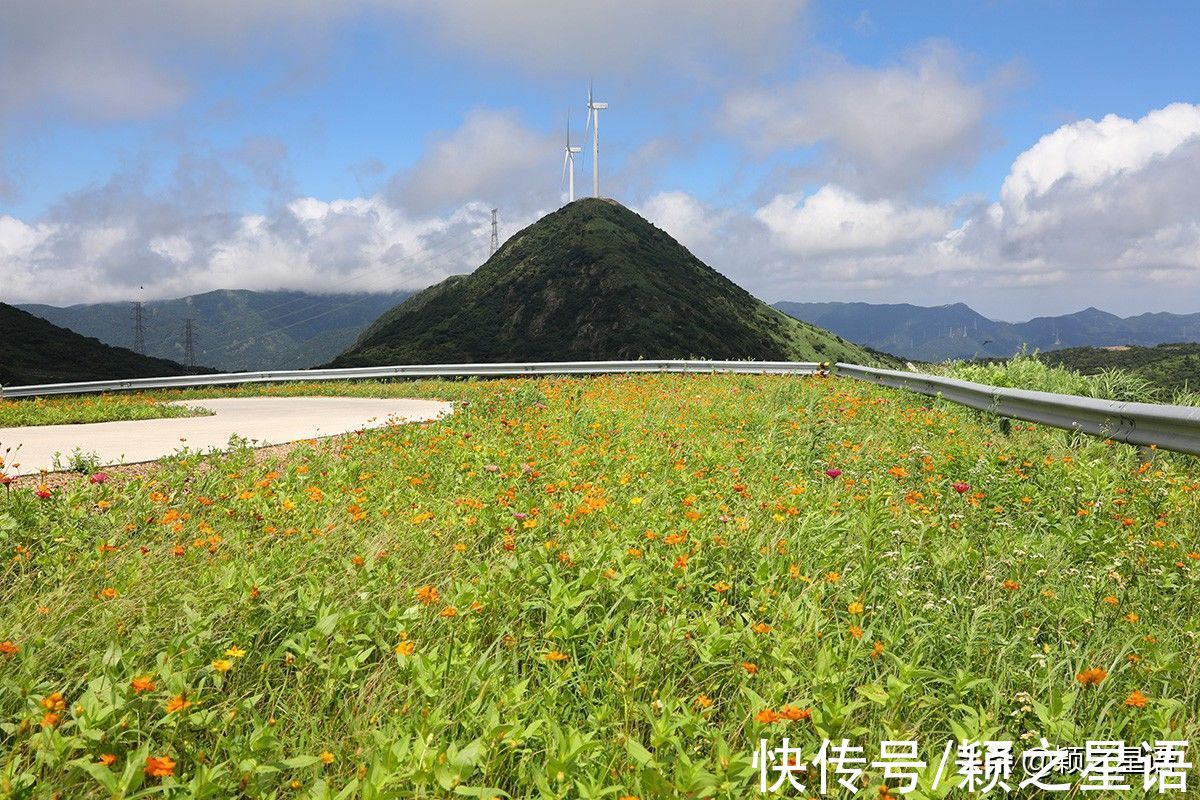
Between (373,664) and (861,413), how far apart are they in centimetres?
865

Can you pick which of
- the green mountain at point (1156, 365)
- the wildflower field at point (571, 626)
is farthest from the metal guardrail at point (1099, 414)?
the green mountain at point (1156, 365)

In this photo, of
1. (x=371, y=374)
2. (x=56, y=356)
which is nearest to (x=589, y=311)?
(x=371, y=374)

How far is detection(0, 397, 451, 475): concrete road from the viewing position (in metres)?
8.62

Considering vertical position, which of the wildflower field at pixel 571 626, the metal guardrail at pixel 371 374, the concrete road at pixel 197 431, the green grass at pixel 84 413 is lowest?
the wildflower field at pixel 571 626

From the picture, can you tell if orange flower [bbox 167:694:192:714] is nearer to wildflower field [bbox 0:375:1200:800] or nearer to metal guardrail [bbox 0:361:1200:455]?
wildflower field [bbox 0:375:1200:800]

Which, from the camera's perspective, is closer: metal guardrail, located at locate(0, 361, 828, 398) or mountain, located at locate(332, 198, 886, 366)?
metal guardrail, located at locate(0, 361, 828, 398)

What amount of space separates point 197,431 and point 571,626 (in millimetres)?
9809

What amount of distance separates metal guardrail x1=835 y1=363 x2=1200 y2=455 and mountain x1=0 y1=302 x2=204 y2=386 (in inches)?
2777

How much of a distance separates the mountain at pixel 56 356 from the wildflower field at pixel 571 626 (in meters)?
70.6

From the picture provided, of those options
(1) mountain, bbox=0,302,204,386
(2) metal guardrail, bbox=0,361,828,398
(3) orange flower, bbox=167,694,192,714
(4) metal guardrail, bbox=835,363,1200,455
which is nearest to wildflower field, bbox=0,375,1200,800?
(3) orange flower, bbox=167,694,192,714

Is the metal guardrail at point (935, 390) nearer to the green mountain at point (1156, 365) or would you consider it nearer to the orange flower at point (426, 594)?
the green mountain at point (1156, 365)

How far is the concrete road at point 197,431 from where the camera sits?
8625 millimetres

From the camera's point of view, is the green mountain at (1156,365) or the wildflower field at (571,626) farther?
the green mountain at (1156,365)

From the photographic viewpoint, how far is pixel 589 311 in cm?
7906
